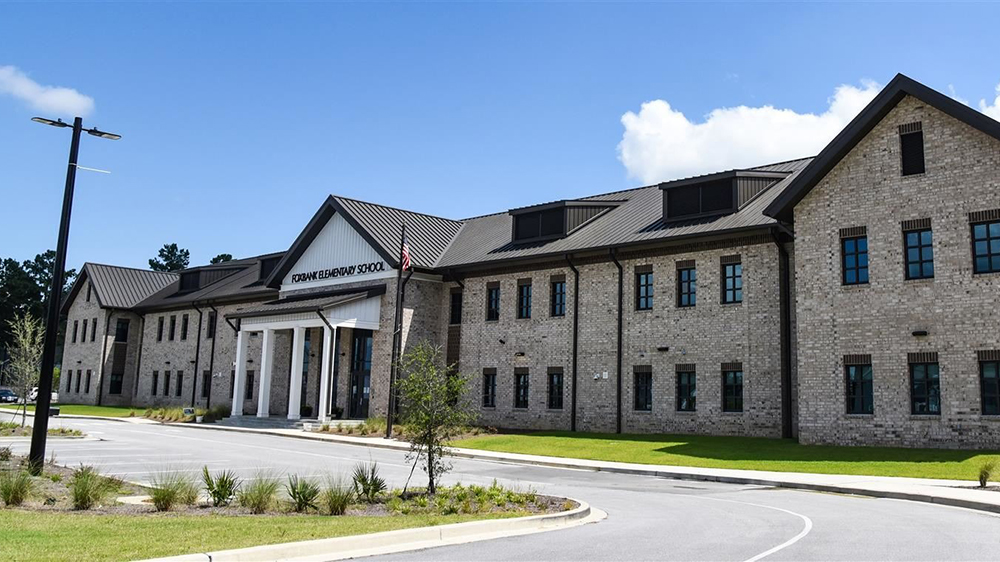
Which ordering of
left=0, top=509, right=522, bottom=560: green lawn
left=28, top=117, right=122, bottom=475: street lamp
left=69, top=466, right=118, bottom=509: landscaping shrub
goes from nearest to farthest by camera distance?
1. left=0, top=509, right=522, bottom=560: green lawn
2. left=69, top=466, right=118, bottom=509: landscaping shrub
3. left=28, top=117, right=122, bottom=475: street lamp

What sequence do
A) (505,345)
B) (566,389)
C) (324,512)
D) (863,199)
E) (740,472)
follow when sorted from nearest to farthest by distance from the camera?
(324,512) → (740,472) → (863,199) → (566,389) → (505,345)

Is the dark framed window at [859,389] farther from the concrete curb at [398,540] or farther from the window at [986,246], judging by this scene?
the concrete curb at [398,540]

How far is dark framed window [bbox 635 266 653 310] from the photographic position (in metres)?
30.9

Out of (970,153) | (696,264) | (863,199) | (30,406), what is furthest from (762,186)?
(30,406)

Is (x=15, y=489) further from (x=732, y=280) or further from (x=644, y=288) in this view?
(x=644, y=288)

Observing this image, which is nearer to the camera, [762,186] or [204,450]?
[204,450]

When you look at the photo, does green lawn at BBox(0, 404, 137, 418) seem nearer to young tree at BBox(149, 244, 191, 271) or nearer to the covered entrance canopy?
the covered entrance canopy

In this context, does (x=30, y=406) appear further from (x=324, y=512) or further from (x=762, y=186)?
(x=324, y=512)

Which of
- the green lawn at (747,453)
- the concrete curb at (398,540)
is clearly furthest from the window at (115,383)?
the concrete curb at (398,540)

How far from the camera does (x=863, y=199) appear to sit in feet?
80.7

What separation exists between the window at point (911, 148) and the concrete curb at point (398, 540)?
53.5 ft

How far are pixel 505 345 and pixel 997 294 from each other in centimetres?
1844

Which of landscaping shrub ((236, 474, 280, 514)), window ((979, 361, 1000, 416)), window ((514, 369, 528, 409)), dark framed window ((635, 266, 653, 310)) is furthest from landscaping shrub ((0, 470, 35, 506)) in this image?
window ((514, 369, 528, 409))

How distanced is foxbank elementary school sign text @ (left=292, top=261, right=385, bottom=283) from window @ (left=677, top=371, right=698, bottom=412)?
14852mm
